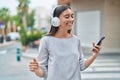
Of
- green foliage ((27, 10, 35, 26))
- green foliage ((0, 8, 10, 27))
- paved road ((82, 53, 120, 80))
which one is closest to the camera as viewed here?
paved road ((82, 53, 120, 80))

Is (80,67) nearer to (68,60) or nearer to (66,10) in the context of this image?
(68,60)

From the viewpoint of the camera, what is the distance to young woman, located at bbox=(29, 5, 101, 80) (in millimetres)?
2410

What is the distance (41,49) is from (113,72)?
6.86m

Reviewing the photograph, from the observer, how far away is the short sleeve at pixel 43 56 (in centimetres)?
244

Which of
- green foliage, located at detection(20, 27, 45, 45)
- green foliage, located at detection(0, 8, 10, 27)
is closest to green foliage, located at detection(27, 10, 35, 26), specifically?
green foliage, located at detection(0, 8, 10, 27)

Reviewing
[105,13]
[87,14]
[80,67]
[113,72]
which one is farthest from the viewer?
[87,14]

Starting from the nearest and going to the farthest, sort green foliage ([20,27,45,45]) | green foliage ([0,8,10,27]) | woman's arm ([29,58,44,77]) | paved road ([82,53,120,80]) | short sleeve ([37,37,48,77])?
woman's arm ([29,58,44,77])
short sleeve ([37,37,48,77])
paved road ([82,53,120,80])
green foliage ([20,27,45,45])
green foliage ([0,8,10,27])

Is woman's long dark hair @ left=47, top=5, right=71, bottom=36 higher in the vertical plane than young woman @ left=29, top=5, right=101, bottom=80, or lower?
higher

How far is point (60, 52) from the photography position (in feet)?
7.91

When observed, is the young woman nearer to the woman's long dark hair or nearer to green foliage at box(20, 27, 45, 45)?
the woman's long dark hair

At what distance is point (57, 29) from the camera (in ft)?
8.13

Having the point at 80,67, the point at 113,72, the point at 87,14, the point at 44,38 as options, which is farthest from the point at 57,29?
the point at 87,14

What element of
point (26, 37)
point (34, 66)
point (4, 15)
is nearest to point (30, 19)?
point (4, 15)

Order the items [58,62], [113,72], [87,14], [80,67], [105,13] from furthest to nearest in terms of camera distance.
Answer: [87,14]
[105,13]
[113,72]
[80,67]
[58,62]
